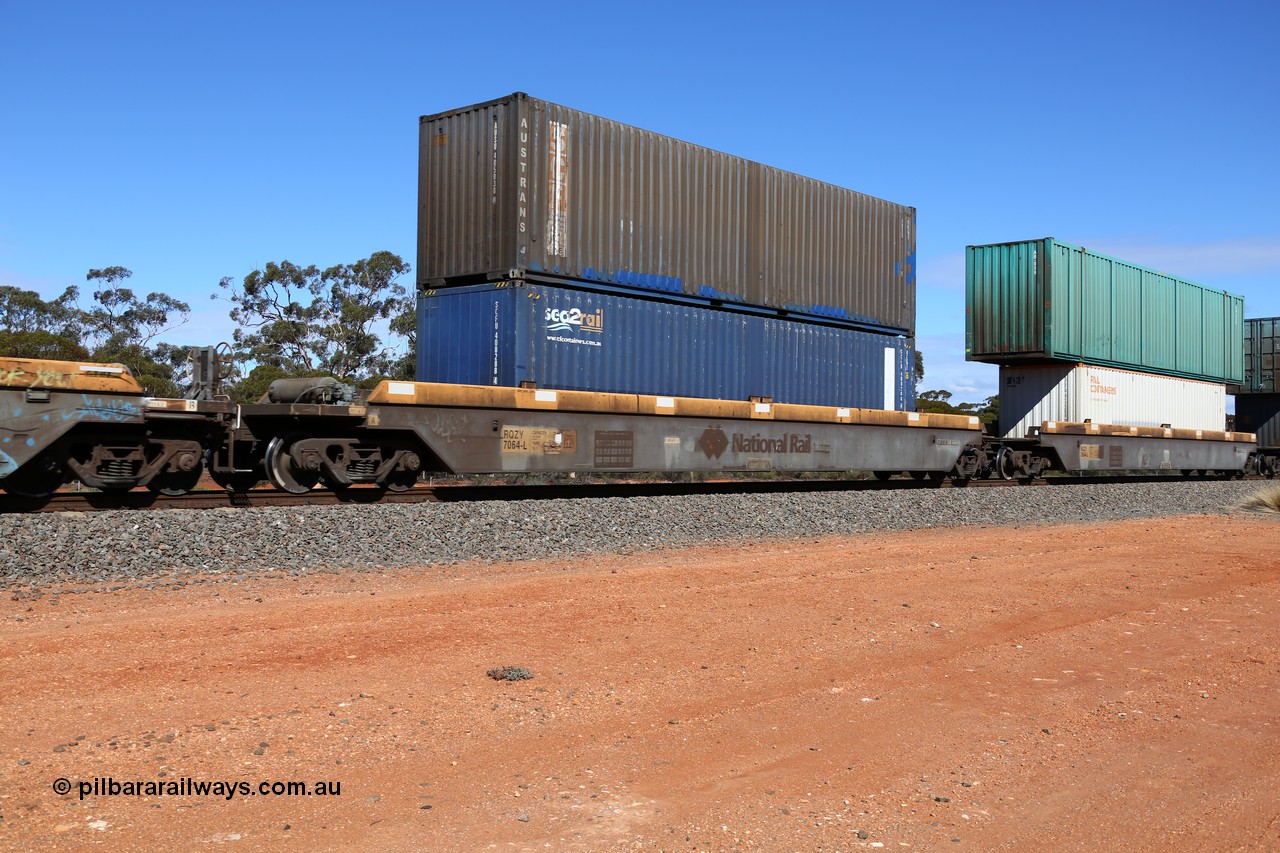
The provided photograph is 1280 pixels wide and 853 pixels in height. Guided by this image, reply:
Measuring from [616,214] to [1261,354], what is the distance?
27.1 metres

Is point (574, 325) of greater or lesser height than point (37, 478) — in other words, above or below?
above

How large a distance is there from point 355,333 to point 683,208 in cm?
2971

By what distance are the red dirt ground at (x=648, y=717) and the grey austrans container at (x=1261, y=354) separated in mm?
28796

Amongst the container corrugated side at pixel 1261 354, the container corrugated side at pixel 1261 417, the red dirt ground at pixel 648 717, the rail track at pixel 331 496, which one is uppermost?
the container corrugated side at pixel 1261 354

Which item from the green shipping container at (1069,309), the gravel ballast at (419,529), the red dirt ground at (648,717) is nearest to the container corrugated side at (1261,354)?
the green shipping container at (1069,309)

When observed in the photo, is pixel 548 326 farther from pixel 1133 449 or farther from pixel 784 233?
pixel 1133 449

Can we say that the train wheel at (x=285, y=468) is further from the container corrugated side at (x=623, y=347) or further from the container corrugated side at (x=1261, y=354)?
the container corrugated side at (x=1261, y=354)

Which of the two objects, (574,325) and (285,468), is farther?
(574,325)

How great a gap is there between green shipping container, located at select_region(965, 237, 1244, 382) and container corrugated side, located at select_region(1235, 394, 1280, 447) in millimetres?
8087

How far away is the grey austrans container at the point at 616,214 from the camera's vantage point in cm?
1301

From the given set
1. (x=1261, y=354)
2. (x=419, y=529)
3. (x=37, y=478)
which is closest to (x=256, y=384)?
(x=37, y=478)

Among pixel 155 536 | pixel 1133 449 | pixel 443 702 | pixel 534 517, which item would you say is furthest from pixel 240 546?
pixel 1133 449

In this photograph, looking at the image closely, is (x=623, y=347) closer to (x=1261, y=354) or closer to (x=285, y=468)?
(x=285, y=468)

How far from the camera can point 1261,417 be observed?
32.4 m
